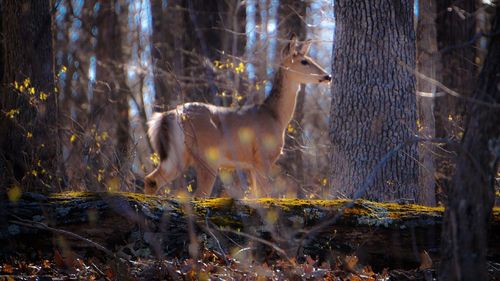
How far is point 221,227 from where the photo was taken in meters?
4.88

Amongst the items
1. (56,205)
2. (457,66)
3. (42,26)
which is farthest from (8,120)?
(457,66)

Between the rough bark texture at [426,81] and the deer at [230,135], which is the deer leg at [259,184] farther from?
the rough bark texture at [426,81]

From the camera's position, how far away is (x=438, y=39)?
440 inches

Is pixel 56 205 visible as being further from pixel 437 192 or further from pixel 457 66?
pixel 457 66

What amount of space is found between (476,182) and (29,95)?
5.21 metres

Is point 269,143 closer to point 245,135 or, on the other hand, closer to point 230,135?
point 245,135

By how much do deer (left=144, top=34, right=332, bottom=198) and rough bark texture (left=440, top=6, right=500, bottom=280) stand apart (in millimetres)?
6318

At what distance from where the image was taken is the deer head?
11.8 meters

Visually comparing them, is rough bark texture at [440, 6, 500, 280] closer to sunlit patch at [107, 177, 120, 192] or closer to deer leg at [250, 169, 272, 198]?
sunlit patch at [107, 177, 120, 192]

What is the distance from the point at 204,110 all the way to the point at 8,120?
3.58 metres

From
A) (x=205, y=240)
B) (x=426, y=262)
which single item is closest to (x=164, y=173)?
(x=205, y=240)

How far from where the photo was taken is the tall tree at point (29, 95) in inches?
299

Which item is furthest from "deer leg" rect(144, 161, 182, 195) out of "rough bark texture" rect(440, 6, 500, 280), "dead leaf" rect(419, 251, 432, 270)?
"rough bark texture" rect(440, 6, 500, 280)

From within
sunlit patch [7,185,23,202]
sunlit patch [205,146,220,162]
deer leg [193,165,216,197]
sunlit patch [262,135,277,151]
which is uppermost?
sunlit patch [7,185,23,202]
